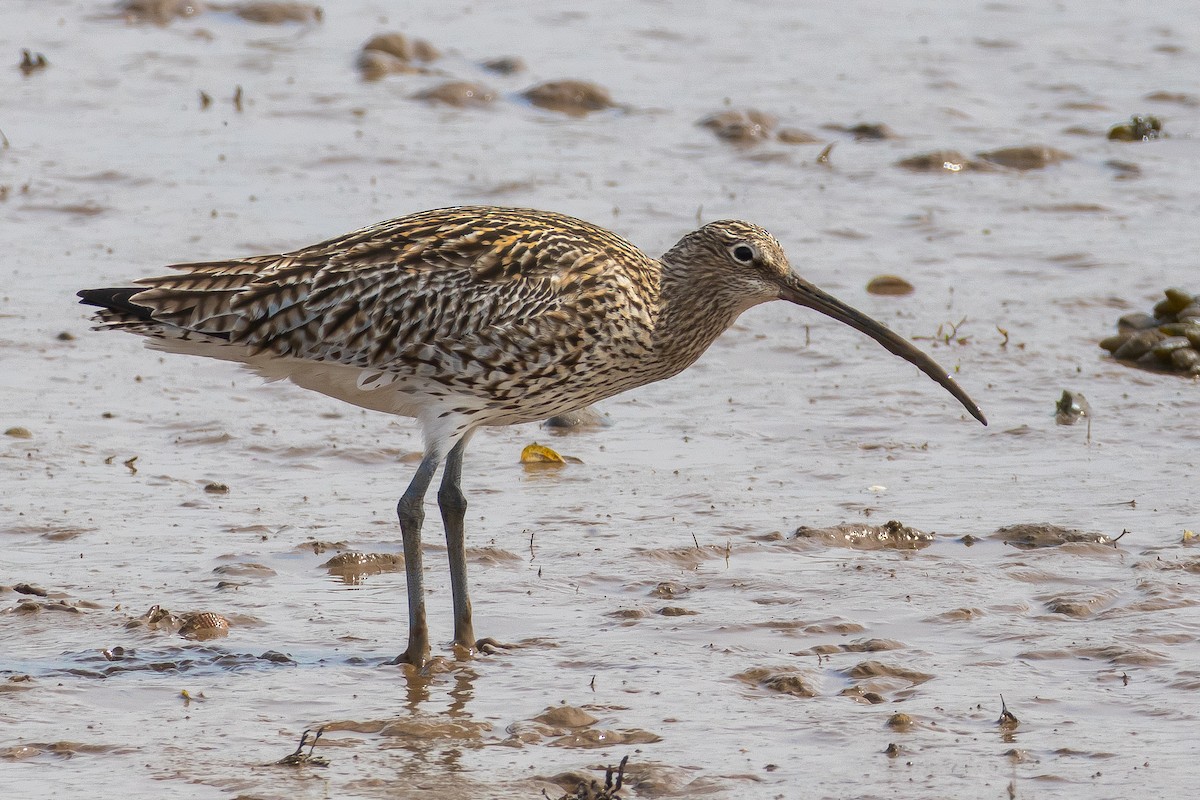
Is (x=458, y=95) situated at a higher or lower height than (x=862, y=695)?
higher

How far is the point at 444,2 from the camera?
66.7 ft

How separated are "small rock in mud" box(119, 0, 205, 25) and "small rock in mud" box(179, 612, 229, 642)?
1192 cm

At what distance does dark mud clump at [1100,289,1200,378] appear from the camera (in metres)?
11.5

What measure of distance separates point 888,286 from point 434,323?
18.0ft

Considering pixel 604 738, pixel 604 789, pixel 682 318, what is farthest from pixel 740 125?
pixel 604 789

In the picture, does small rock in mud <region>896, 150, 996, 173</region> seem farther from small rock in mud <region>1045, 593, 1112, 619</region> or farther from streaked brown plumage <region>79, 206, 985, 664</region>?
streaked brown plumage <region>79, 206, 985, 664</region>

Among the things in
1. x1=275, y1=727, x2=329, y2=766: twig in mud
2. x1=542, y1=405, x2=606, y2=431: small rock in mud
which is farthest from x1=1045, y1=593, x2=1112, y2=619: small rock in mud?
x1=275, y1=727, x2=329, y2=766: twig in mud

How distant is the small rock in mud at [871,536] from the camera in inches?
358

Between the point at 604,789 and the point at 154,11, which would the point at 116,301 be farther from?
the point at 154,11

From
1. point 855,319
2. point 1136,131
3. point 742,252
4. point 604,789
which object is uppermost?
point 742,252

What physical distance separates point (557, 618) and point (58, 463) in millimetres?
2914

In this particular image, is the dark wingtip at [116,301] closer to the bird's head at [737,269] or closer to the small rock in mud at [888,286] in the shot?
the bird's head at [737,269]

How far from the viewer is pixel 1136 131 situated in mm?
16219

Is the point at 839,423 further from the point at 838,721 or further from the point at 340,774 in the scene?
the point at 340,774
